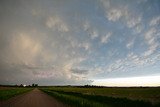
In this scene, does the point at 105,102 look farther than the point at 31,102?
No

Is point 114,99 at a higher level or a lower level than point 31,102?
higher

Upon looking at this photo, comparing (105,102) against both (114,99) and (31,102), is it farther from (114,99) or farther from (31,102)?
(31,102)

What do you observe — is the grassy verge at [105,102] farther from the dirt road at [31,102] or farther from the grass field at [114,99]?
the dirt road at [31,102]

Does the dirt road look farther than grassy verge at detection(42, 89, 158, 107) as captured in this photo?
Yes

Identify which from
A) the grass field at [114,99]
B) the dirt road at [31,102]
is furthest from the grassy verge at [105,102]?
the dirt road at [31,102]

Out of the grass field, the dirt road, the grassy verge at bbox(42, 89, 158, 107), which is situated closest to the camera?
the grassy verge at bbox(42, 89, 158, 107)

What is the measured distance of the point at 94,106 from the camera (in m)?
24.4

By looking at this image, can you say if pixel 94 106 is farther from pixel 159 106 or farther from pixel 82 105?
pixel 159 106

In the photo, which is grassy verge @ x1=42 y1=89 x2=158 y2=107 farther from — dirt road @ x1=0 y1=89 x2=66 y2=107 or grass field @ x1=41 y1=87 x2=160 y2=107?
dirt road @ x1=0 y1=89 x2=66 y2=107

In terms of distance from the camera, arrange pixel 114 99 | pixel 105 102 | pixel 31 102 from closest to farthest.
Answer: pixel 114 99
pixel 105 102
pixel 31 102

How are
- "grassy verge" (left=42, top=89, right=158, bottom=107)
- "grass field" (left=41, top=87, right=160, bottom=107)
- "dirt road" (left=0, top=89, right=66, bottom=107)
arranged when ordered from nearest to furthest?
"grassy verge" (left=42, top=89, right=158, bottom=107), "grass field" (left=41, top=87, right=160, bottom=107), "dirt road" (left=0, top=89, right=66, bottom=107)

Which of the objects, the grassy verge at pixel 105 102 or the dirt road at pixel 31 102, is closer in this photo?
the grassy verge at pixel 105 102

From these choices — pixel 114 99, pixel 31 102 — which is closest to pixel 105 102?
pixel 114 99

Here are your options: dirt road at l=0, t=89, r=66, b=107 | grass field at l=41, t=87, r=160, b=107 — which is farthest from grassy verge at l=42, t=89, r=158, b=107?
dirt road at l=0, t=89, r=66, b=107
